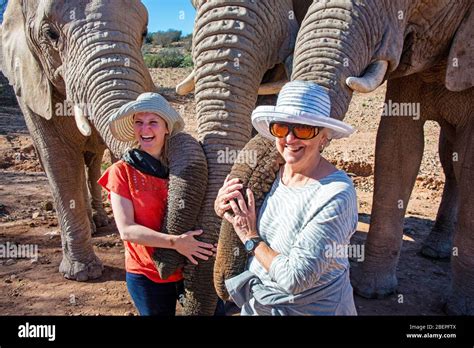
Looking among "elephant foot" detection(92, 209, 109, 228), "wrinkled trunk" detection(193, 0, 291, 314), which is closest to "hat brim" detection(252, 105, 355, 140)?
"wrinkled trunk" detection(193, 0, 291, 314)

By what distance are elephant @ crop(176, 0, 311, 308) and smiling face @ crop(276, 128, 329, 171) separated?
3.07ft

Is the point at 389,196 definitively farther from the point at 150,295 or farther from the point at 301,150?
the point at 301,150

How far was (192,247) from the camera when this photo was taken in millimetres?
2605

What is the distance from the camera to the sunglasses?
6.23 ft

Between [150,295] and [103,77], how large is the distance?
140 cm

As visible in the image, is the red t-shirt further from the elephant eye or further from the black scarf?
the elephant eye

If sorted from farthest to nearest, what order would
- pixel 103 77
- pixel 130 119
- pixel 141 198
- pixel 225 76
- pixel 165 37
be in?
pixel 165 37 → pixel 103 77 → pixel 225 76 → pixel 130 119 → pixel 141 198

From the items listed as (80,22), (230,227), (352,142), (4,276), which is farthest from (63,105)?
(352,142)

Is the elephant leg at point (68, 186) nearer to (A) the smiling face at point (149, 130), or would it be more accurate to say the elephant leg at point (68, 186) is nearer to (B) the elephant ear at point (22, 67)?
(B) the elephant ear at point (22, 67)

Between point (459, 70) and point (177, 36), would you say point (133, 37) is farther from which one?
Result: point (177, 36)

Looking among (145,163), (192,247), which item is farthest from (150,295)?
(145,163)

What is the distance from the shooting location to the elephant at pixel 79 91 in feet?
9.09

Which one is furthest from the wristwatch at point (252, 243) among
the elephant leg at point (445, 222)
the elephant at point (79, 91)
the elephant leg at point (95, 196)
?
the elephant leg at point (95, 196)
